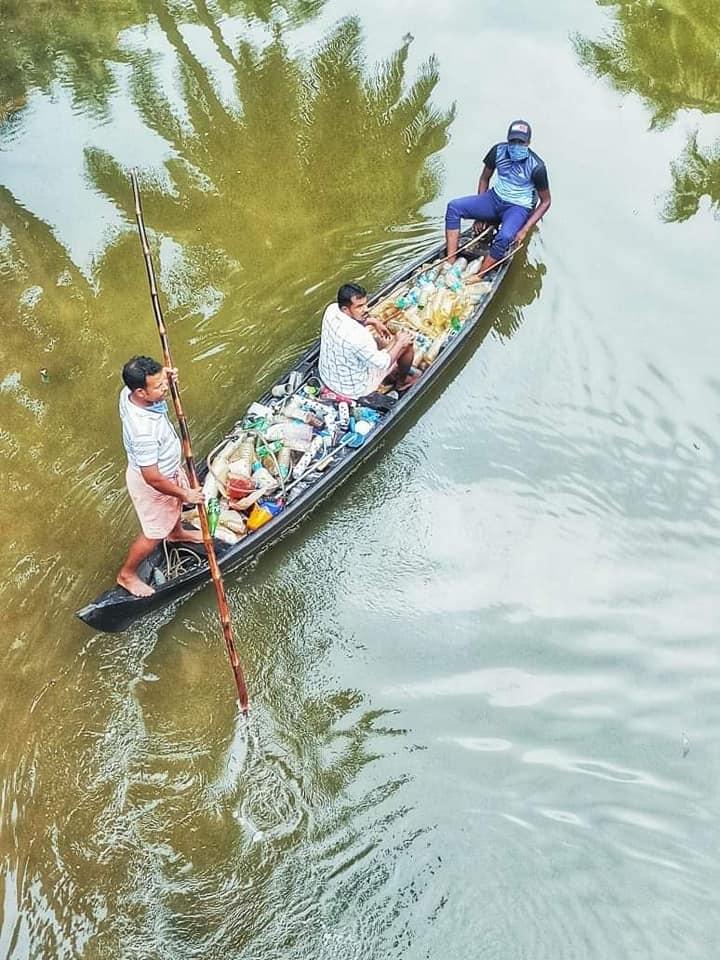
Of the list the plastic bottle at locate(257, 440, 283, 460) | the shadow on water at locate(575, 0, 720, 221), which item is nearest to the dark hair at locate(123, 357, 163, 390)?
the plastic bottle at locate(257, 440, 283, 460)

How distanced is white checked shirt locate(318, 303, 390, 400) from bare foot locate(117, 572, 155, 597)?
7.60ft

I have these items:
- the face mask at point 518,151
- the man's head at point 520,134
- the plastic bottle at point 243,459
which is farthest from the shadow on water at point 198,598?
the man's head at point 520,134

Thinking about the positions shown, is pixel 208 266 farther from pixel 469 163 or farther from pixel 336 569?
→ pixel 336 569

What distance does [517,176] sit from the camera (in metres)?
7.85

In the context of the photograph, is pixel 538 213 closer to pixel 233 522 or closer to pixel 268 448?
pixel 268 448

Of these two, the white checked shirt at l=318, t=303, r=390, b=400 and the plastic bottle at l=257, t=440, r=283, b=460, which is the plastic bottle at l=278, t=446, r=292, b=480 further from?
the white checked shirt at l=318, t=303, r=390, b=400

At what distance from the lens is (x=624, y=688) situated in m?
5.73

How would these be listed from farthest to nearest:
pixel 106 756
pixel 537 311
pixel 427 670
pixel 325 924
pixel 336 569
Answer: pixel 537 311
pixel 336 569
pixel 427 670
pixel 106 756
pixel 325 924

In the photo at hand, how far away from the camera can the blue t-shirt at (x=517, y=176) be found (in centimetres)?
779

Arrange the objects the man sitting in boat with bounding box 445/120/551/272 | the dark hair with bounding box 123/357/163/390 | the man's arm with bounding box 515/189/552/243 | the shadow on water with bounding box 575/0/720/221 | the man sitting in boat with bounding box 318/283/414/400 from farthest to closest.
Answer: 1. the shadow on water with bounding box 575/0/720/221
2. the man's arm with bounding box 515/189/552/243
3. the man sitting in boat with bounding box 445/120/551/272
4. the man sitting in boat with bounding box 318/283/414/400
5. the dark hair with bounding box 123/357/163/390

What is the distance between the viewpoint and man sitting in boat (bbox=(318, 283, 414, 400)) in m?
6.32

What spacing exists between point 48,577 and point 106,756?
5.11ft

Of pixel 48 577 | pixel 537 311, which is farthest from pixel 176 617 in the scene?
pixel 537 311

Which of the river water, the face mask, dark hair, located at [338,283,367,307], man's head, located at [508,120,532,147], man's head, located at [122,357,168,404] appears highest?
man's head, located at [508,120,532,147]
